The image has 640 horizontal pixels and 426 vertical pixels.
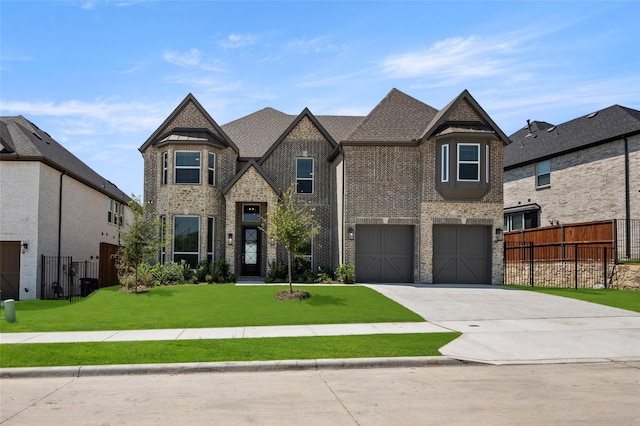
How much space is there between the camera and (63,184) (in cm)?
2547

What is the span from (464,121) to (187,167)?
1300 centimetres

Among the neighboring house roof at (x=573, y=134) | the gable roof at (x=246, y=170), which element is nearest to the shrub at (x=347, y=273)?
the gable roof at (x=246, y=170)

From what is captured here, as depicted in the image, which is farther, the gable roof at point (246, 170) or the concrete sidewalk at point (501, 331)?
the gable roof at point (246, 170)

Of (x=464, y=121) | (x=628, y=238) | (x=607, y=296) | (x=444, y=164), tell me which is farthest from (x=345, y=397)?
(x=628, y=238)

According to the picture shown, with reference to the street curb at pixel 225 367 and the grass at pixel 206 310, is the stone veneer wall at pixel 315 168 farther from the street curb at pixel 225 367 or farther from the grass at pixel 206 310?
the street curb at pixel 225 367

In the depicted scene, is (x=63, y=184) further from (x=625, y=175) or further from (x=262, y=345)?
(x=625, y=175)

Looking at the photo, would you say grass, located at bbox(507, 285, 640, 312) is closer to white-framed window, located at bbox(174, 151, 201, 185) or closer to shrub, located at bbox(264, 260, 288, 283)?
shrub, located at bbox(264, 260, 288, 283)

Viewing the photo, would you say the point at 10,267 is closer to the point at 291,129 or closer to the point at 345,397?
the point at 291,129

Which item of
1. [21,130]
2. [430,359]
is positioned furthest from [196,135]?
[430,359]

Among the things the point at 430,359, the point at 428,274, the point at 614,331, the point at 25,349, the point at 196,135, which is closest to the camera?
the point at 430,359

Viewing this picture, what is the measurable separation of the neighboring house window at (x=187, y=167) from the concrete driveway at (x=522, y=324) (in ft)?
32.5

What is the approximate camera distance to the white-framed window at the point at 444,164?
23.0 metres

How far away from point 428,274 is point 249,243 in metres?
8.92

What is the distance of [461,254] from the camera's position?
23.8m
